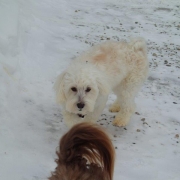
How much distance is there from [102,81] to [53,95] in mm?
1433

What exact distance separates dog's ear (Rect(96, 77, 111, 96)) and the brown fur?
1627 mm

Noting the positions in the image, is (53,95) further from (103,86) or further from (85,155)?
(85,155)

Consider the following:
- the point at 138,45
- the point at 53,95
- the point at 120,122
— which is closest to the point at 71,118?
the point at 120,122

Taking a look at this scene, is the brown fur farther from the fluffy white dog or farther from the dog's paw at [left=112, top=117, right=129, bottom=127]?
the dog's paw at [left=112, top=117, right=129, bottom=127]

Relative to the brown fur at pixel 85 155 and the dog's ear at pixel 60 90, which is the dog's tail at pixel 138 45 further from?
the brown fur at pixel 85 155

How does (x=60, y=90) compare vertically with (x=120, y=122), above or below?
above

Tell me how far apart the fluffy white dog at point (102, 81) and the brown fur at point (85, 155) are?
1.54m

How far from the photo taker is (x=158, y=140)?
454 cm

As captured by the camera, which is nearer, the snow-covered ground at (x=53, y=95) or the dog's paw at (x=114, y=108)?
the snow-covered ground at (x=53, y=95)

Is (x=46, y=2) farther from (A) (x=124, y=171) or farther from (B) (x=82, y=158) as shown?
(B) (x=82, y=158)

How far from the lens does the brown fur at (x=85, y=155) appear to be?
226 cm

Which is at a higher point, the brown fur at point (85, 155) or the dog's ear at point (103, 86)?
the dog's ear at point (103, 86)

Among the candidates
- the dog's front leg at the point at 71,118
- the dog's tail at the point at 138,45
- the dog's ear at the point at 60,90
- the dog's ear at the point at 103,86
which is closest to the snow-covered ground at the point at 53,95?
the dog's front leg at the point at 71,118

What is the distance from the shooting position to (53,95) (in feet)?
17.4
